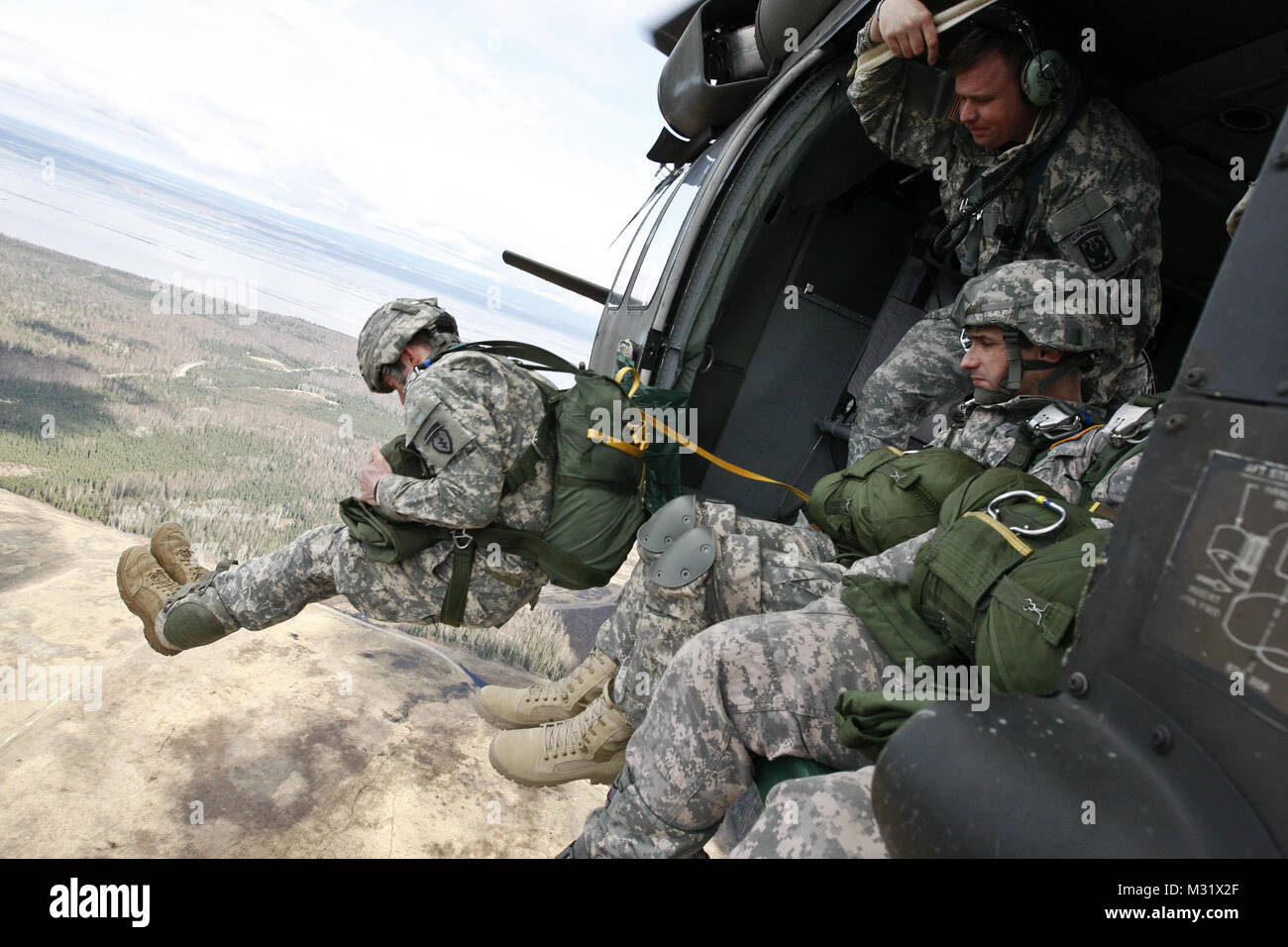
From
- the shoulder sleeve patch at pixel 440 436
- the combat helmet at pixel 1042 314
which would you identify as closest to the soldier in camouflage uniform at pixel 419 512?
the shoulder sleeve patch at pixel 440 436

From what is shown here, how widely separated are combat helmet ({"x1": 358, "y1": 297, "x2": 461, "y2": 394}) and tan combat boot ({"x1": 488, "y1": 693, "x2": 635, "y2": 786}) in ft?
3.81

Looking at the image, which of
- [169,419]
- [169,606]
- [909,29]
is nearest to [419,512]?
[169,606]

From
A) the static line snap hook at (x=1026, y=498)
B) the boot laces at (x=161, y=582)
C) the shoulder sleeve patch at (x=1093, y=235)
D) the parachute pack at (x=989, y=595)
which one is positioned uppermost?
the shoulder sleeve patch at (x=1093, y=235)

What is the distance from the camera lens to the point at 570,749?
6.38 feet

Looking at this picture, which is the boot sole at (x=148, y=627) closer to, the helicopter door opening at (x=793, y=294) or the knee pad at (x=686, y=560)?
the knee pad at (x=686, y=560)

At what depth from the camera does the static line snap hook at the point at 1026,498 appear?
3.64ft

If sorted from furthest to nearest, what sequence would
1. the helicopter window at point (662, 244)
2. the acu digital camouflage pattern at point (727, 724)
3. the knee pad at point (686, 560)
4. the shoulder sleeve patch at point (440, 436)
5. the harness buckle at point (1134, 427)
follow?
the helicopter window at point (662, 244) → the shoulder sleeve patch at point (440, 436) → the knee pad at point (686, 560) → the harness buckle at point (1134, 427) → the acu digital camouflage pattern at point (727, 724)

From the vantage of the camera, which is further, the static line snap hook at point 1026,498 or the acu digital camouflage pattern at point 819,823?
the static line snap hook at point 1026,498

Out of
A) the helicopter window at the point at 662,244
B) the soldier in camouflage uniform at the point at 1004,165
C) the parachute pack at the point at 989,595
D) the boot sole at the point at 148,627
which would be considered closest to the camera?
the parachute pack at the point at 989,595

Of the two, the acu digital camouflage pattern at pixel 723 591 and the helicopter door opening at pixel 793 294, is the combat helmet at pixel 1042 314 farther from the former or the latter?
the helicopter door opening at pixel 793 294

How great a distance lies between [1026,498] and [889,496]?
0.49m

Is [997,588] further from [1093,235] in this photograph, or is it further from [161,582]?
[161,582]

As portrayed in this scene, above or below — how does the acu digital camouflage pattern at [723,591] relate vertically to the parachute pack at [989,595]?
below

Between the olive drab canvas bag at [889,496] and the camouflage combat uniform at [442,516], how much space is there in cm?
87
